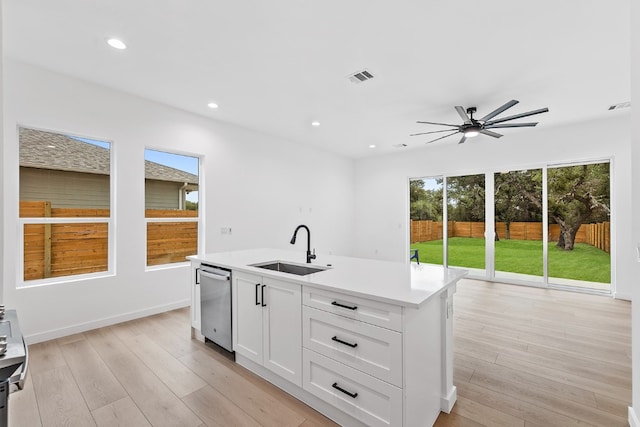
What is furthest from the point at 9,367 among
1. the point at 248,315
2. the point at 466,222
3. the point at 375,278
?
the point at 466,222

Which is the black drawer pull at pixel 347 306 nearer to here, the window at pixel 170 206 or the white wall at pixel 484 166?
the white wall at pixel 484 166

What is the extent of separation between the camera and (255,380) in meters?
2.27

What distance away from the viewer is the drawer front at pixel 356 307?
5.00ft

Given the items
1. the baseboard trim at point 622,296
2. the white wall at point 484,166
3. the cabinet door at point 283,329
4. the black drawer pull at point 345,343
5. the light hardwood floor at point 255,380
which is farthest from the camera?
the white wall at point 484,166

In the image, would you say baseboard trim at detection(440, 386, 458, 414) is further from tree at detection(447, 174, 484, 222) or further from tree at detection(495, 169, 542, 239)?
tree at detection(447, 174, 484, 222)

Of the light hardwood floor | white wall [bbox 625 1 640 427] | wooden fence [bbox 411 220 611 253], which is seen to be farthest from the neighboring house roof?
wooden fence [bbox 411 220 611 253]

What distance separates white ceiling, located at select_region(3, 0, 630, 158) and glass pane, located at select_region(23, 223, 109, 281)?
5.61ft

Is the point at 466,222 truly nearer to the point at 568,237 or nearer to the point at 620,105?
the point at 568,237

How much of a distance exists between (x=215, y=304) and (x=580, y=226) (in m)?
5.91

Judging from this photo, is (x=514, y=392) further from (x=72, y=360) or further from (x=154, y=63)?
(x=154, y=63)

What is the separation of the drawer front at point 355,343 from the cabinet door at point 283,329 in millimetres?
89

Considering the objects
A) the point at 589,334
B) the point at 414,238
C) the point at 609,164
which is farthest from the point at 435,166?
the point at 589,334

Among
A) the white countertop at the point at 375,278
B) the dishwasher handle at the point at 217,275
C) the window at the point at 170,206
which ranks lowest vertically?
the dishwasher handle at the point at 217,275

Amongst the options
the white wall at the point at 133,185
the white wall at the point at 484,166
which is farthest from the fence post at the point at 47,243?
the white wall at the point at 484,166
